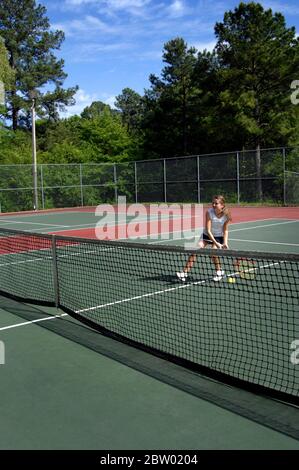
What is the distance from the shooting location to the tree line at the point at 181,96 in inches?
1252

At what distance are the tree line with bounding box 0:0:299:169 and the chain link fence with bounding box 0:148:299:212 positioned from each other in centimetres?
535

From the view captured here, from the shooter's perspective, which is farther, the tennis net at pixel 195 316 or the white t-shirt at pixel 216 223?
the white t-shirt at pixel 216 223

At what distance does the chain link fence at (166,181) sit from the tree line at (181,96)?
5348 mm

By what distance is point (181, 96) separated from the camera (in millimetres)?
40562

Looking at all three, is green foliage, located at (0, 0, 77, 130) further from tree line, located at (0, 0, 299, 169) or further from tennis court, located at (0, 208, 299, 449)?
tennis court, located at (0, 208, 299, 449)

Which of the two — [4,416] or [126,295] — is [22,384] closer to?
[4,416]

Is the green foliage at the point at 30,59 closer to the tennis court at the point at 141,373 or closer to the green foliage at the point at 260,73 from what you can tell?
the green foliage at the point at 260,73

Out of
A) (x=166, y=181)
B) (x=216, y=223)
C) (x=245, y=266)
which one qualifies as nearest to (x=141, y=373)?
(x=245, y=266)

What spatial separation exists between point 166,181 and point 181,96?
44.5 ft

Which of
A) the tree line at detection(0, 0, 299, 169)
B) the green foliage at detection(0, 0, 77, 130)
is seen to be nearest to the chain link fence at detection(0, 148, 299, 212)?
the tree line at detection(0, 0, 299, 169)

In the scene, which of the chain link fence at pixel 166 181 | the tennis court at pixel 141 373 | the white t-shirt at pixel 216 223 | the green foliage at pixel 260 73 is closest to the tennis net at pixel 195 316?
the tennis court at pixel 141 373

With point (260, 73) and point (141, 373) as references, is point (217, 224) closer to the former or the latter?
point (141, 373)

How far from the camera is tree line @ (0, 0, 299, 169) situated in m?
31.8

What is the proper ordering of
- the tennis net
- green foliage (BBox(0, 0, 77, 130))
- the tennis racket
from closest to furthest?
the tennis net, the tennis racket, green foliage (BBox(0, 0, 77, 130))
